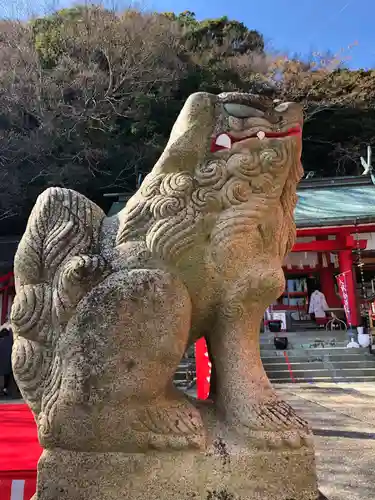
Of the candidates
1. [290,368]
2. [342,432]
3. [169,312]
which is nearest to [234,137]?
[169,312]

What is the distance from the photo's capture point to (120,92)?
13273 mm

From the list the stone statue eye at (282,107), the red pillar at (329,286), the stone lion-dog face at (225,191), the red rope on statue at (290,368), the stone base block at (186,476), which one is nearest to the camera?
the stone base block at (186,476)

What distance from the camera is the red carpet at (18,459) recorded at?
62.3 inches

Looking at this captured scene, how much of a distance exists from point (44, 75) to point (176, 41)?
6174 mm

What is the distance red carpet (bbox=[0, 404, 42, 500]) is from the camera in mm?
1582

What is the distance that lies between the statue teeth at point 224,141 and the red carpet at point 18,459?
54.6 inches

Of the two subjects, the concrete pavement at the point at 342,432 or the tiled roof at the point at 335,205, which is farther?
the tiled roof at the point at 335,205

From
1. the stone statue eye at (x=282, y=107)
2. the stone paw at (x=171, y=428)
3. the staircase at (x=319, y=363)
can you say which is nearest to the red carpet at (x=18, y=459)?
the stone paw at (x=171, y=428)

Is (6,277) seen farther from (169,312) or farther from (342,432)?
(169,312)

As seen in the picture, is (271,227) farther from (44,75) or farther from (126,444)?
(44,75)

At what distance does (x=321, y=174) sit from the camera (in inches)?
728

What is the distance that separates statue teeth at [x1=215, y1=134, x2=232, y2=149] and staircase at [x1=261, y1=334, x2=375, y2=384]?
591 centimetres

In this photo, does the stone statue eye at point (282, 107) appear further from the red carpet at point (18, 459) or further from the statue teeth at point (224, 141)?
the red carpet at point (18, 459)

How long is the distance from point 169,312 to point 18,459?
989 mm
